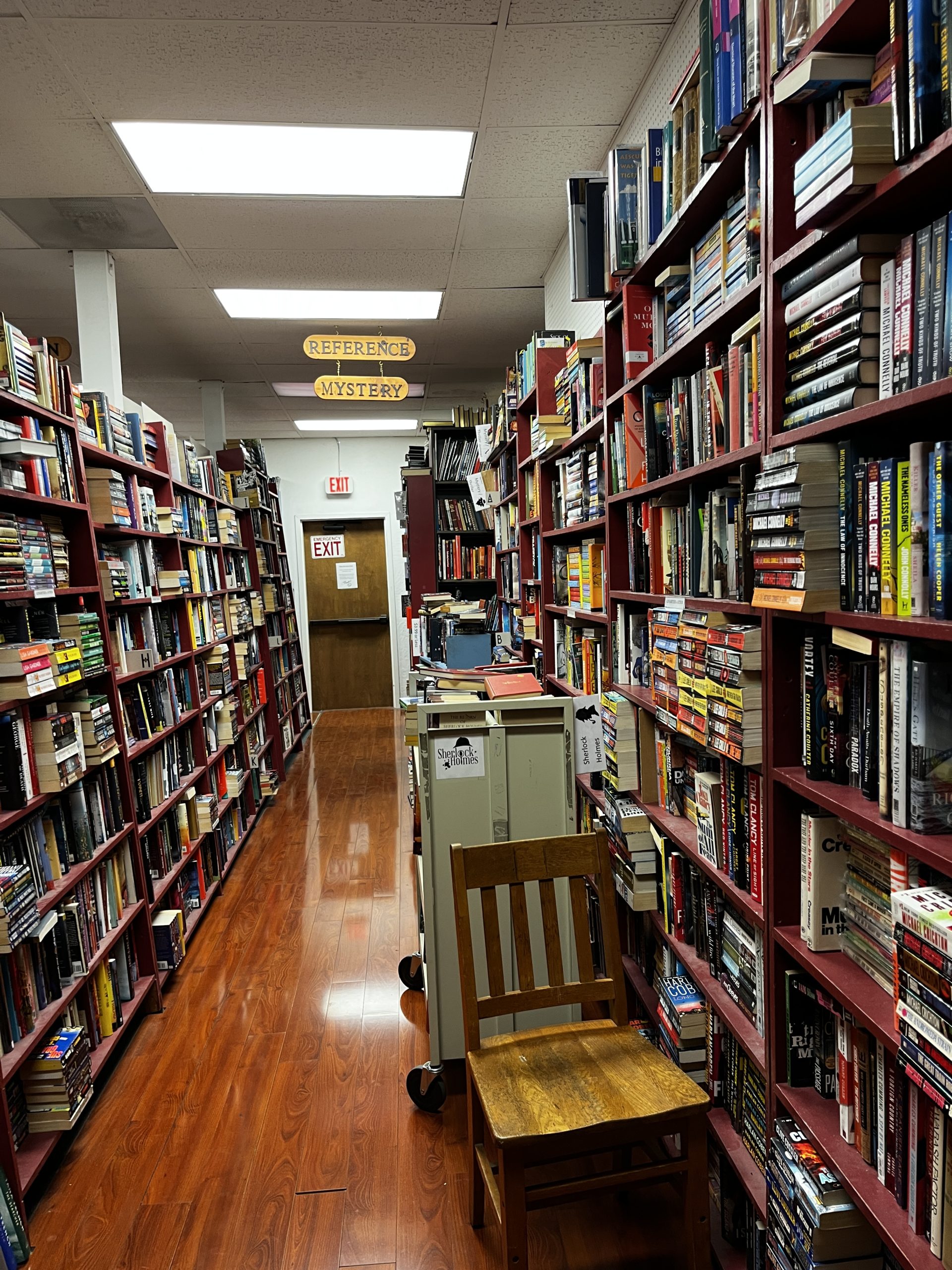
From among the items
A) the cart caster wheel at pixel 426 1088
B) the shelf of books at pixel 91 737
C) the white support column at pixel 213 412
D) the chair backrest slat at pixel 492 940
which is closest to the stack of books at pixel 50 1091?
the shelf of books at pixel 91 737

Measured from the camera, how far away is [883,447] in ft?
3.86

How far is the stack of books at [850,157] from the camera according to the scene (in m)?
1.01

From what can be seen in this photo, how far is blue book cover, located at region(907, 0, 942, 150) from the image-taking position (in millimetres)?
930

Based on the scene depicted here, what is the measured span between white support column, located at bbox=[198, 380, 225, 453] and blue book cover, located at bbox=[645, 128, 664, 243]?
491 cm

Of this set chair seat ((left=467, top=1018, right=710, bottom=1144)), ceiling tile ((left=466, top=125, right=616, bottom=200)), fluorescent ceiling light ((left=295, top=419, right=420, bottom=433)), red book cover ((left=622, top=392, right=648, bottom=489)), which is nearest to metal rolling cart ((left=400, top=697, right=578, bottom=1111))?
chair seat ((left=467, top=1018, right=710, bottom=1144))

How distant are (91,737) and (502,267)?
3005mm

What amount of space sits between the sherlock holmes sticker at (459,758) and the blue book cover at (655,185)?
4.64ft

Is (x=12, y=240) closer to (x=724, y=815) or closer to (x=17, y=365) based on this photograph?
(x=17, y=365)

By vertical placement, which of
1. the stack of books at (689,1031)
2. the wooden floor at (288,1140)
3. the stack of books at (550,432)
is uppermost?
the stack of books at (550,432)

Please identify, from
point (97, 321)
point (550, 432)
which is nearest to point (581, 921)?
point (550, 432)

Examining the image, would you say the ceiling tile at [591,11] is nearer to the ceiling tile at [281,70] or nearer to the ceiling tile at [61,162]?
the ceiling tile at [281,70]

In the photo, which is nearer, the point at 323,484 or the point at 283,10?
the point at 283,10

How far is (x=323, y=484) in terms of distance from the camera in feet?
28.8

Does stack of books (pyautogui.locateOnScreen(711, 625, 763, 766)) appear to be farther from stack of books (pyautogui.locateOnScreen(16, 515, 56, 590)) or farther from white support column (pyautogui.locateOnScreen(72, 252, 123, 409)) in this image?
white support column (pyautogui.locateOnScreen(72, 252, 123, 409))
